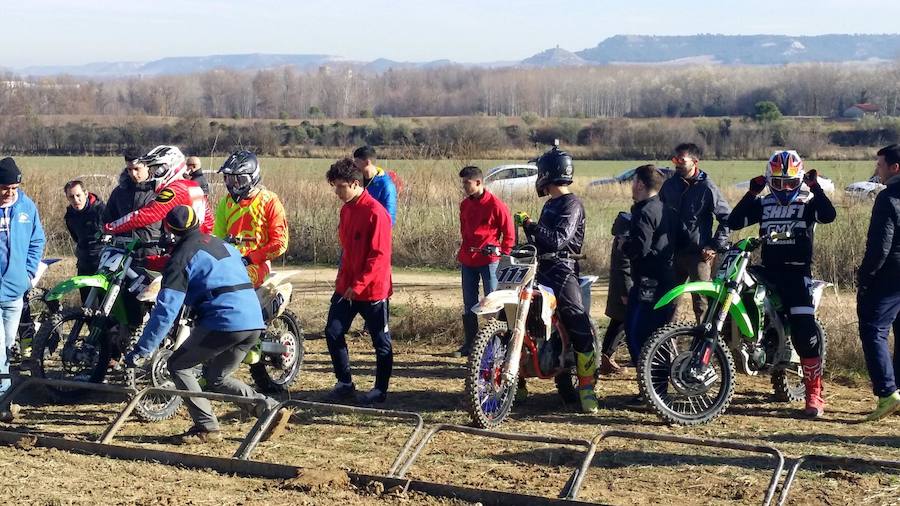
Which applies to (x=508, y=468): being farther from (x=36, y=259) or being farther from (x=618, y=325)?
(x=36, y=259)

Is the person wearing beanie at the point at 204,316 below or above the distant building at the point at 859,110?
above

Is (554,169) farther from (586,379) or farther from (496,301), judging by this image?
(586,379)

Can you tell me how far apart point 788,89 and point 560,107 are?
734 inches

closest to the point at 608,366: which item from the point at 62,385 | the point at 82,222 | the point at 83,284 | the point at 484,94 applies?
the point at 83,284

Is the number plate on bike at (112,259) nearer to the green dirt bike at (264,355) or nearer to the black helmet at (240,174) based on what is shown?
the green dirt bike at (264,355)

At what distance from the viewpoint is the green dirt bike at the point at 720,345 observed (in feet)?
27.5

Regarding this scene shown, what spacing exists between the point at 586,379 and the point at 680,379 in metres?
0.78

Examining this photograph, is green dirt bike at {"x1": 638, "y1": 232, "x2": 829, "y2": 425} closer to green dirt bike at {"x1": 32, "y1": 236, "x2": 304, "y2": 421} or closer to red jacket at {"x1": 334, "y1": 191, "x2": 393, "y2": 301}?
red jacket at {"x1": 334, "y1": 191, "x2": 393, "y2": 301}

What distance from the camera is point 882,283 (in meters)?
8.44

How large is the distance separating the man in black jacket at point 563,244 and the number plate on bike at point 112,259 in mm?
3282

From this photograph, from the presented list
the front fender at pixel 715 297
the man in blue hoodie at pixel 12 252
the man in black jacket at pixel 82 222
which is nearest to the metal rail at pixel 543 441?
the front fender at pixel 715 297

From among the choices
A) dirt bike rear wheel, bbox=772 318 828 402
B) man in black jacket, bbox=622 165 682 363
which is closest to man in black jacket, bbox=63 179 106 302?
man in black jacket, bbox=622 165 682 363

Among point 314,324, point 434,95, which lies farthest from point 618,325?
point 434,95

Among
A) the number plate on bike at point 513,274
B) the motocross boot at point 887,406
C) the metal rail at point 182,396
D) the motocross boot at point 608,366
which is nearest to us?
the metal rail at point 182,396
